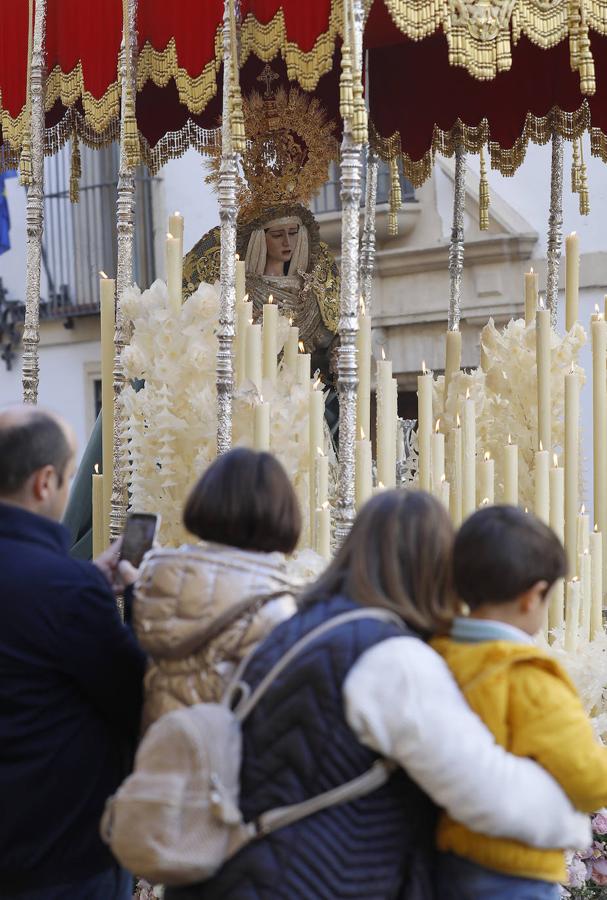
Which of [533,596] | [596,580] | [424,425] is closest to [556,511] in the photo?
[596,580]

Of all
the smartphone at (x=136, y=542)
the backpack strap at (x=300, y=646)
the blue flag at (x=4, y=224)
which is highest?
the blue flag at (x=4, y=224)

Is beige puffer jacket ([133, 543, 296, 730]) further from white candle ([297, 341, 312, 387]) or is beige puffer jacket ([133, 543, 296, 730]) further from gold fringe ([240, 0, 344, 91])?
gold fringe ([240, 0, 344, 91])

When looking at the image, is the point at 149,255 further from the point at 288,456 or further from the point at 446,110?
the point at 288,456

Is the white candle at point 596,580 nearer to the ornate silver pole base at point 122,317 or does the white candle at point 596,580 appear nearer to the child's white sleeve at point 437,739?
the ornate silver pole base at point 122,317

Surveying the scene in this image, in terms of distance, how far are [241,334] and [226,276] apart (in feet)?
0.72

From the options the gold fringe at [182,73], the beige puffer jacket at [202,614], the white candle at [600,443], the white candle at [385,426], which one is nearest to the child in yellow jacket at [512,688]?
the beige puffer jacket at [202,614]

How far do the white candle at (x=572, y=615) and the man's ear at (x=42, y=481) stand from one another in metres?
1.69

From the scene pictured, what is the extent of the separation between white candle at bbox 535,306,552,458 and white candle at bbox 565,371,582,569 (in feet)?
0.28

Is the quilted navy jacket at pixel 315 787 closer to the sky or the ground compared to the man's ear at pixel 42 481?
closer to the ground

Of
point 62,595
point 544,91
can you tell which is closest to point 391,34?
point 544,91

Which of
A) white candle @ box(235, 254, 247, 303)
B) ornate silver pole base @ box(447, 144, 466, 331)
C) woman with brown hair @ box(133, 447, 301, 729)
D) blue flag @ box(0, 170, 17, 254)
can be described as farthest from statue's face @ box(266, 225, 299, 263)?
blue flag @ box(0, 170, 17, 254)

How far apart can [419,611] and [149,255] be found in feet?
29.5

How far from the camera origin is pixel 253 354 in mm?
3346

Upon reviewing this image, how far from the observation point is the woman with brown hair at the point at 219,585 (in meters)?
1.94
